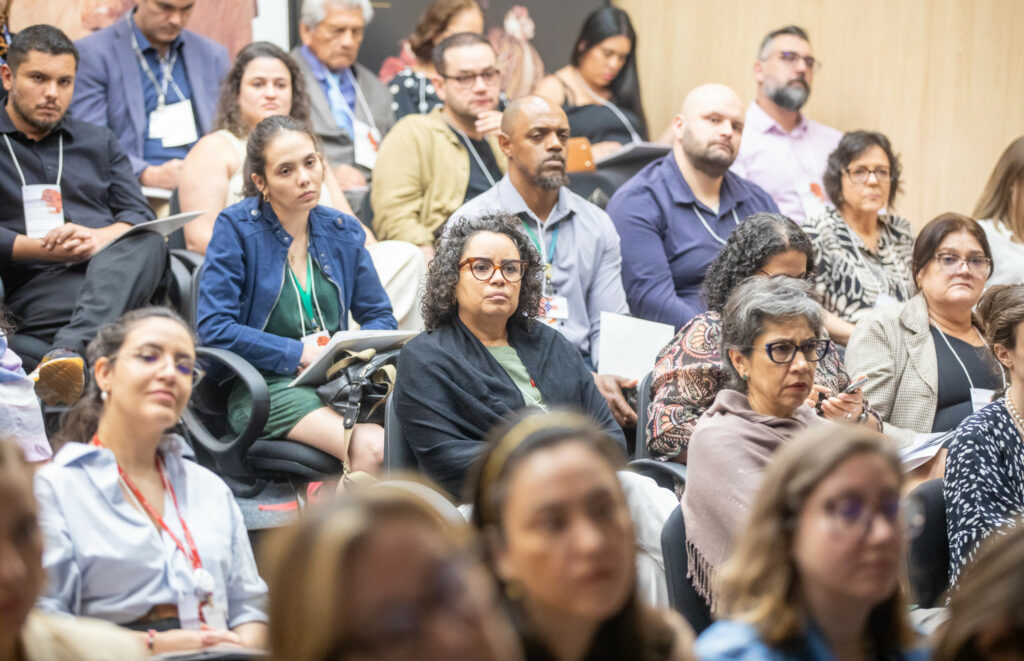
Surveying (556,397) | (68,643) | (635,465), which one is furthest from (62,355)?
(68,643)

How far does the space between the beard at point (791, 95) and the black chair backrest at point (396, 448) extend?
121 inches

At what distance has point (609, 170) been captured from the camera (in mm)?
5004

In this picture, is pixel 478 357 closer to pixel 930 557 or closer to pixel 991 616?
pixel 930 557

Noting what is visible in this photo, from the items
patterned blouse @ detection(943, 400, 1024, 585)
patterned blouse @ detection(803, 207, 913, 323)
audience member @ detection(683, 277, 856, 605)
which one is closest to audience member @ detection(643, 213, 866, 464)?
audience member @ detection(683, 277, 856, 605)

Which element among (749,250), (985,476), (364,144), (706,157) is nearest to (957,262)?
(749,250)

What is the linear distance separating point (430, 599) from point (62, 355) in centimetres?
235

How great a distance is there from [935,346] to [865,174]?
3.70 feet

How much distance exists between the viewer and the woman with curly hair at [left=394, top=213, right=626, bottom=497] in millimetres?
2754

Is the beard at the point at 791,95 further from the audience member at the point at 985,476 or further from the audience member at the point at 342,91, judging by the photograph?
the audience member at the point at 985,476

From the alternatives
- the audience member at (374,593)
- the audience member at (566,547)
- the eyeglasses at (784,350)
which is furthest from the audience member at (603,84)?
the audience member at (374,593)

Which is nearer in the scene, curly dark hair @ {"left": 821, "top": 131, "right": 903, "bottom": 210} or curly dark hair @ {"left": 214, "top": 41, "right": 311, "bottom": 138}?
curly dark hair @ {"left": 214, "top": 41, "right": 311, "bottom": 138}

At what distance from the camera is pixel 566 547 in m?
1.29

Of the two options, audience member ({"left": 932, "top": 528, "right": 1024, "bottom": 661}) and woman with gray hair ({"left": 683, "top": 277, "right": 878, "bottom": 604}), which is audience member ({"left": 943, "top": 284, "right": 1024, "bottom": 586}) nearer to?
woman with gray hair ({"left": 683, "top": 277, "right": 878, "bottom": 604})

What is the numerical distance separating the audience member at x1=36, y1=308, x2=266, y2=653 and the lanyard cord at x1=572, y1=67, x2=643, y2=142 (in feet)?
12.3
